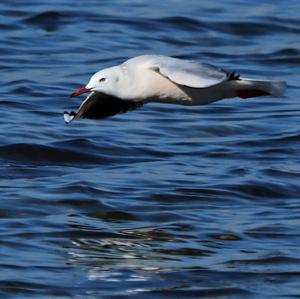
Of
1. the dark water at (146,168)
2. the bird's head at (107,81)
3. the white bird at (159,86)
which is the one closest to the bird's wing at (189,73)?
the white bird at (159,86)

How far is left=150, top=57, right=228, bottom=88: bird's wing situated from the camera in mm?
9039

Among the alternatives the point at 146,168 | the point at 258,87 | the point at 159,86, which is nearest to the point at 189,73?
the point at 159,86

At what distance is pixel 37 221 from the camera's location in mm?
9500

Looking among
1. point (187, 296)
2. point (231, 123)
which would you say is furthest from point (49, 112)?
point (187, 296)

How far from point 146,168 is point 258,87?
6.30 ft

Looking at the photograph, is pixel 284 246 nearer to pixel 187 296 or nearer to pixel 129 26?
pixel 187 296

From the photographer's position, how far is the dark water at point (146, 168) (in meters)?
8.45

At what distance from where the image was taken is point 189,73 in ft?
30.3

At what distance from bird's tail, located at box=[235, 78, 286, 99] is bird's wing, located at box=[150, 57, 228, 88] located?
26cm

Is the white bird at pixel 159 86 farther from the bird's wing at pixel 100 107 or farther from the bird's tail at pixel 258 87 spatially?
the bird's wing at pixel 100 107

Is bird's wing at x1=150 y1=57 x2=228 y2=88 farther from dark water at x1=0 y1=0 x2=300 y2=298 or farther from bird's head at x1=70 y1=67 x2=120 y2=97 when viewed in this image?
dark water at x1=0 y1=0 x2=300 y2=298

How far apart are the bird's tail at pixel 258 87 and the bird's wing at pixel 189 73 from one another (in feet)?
0.86

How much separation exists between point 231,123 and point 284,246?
13.2 ft

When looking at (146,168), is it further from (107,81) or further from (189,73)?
(189,73)
